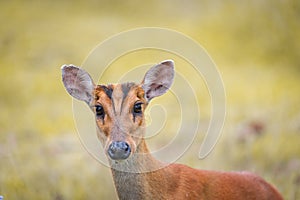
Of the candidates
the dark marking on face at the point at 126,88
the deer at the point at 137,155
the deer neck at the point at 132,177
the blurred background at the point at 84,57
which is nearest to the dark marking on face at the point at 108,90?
the deer at the point at 137,155

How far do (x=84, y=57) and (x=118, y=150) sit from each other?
10155 mm

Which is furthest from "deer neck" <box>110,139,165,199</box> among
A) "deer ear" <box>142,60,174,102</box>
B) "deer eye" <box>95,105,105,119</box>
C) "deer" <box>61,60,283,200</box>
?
"deer ear" <box>142,60,174,102</box>

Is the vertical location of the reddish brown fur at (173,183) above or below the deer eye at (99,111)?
below

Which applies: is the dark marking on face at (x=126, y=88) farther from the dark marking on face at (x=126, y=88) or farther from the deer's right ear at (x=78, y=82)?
the deer's right ear at (x=78, y=82)

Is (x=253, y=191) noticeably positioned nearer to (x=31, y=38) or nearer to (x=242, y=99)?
(x=242, y=99)

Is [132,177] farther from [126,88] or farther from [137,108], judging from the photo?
[126,88]

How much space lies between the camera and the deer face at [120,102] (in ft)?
18.6

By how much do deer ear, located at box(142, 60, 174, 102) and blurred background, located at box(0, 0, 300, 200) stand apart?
2554 mm

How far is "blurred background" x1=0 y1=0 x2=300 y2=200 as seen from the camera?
9.52m

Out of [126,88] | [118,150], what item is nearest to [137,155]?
[118,150]

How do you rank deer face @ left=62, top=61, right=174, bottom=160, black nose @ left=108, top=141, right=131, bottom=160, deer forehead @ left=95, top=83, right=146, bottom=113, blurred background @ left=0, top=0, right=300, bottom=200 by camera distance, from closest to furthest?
black nose @ left=108, top=141, right=131, bottom=160, deer face @ left=62, top=61, right=174, bottom=160, deer forehead @ left=95, top=83, right=146, bottom=113, blurred background @ left=0, top=0, right=300, bottom=200

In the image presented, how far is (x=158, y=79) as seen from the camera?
20.7 feet

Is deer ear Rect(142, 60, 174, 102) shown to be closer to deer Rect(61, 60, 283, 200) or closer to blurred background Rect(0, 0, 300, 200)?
deer Rect(61, 60, 283, 200)

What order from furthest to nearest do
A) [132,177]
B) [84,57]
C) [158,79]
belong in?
[84,57] < [158,79] < [132,177]
